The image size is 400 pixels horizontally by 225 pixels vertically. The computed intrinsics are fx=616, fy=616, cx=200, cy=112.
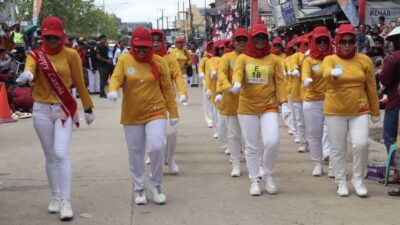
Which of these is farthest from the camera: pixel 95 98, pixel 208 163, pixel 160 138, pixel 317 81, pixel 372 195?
pixel 95 98

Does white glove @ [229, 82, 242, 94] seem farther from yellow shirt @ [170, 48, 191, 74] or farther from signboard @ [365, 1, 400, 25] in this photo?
signboard @ [365, 1, 400, 25]

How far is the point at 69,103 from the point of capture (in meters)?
6.21

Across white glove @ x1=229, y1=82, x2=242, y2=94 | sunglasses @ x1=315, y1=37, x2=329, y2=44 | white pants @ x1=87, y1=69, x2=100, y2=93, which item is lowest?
white pants @ x1=87, y1=69, x2=100, y2=93

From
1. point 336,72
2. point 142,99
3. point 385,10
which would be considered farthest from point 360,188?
point 385,10

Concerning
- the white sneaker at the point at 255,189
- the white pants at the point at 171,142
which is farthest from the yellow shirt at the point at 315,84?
the white pants at the point at 171,142

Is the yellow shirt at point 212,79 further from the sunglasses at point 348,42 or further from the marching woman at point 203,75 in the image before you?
the sunglasses at point 348,42

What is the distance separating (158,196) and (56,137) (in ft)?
4.32

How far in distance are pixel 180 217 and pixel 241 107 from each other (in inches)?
65.8

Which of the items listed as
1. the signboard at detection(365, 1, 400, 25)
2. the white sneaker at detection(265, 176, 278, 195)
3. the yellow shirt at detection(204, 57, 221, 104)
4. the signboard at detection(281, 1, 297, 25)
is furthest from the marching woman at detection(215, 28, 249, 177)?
the signboard at detection(281, 1, 297, 25)

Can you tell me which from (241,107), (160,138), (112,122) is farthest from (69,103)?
(112,122)

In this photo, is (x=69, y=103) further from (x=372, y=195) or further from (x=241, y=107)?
(x=372, y=195)

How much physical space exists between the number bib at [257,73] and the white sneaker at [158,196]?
5.41 ft

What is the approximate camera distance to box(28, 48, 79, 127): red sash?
6070 millimetres

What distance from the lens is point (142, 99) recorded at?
21.2 ft
